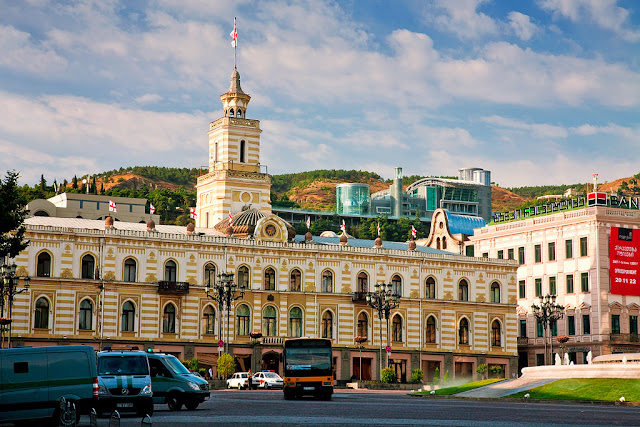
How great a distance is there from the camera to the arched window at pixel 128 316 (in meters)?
68.9

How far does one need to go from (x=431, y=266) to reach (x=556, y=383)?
114ft

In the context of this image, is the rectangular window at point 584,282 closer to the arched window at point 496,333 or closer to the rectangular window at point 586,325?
the rectangular window at point 586,325

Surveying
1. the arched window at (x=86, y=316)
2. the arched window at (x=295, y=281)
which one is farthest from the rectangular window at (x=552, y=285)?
the arched window at (x=86, y=316)

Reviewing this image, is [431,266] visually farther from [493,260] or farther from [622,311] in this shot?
[622,311]

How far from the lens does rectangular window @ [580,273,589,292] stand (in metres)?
80.8

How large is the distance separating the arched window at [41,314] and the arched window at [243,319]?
14.3 metres

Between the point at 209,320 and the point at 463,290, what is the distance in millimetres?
22362

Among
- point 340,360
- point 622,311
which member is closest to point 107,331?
point 340,360

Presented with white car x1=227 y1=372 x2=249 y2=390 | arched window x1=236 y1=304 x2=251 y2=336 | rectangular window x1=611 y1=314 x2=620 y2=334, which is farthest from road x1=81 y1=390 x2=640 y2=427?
rectangular window x1=611 y1=314 x2=620 y2=334

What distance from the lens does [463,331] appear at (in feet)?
262

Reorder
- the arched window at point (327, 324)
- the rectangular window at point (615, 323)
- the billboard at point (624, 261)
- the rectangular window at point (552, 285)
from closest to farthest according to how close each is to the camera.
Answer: the arched window at point (327, 324) → the rectangular window at point (615, 323) → the billboard at point (624, 261) → the rectangular window at point (552, 285)

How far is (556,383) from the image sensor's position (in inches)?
1769

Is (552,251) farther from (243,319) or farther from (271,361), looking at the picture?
(243,319)

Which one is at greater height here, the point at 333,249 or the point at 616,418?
the point at 333,249
